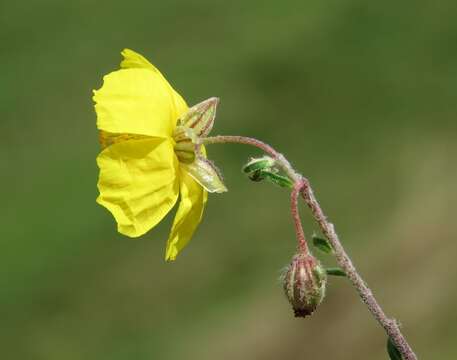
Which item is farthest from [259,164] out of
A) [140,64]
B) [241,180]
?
[241,180]

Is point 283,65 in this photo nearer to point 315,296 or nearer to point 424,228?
point 424,228

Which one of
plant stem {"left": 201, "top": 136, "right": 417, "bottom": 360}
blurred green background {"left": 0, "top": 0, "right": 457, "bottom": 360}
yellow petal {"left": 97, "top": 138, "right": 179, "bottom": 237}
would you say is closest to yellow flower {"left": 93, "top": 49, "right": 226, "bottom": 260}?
yellow petal {"left": 97, "top": 138, "right": 179, "bottom": 237}

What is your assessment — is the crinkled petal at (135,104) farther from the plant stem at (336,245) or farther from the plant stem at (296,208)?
the plant stem at (296,208)

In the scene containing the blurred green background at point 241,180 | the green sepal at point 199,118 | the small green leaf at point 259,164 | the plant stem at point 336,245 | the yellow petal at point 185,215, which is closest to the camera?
the plant stem at point 336,245

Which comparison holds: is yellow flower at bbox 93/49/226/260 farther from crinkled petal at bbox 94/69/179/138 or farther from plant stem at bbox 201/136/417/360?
plant stem at bbox 201/136/417/360

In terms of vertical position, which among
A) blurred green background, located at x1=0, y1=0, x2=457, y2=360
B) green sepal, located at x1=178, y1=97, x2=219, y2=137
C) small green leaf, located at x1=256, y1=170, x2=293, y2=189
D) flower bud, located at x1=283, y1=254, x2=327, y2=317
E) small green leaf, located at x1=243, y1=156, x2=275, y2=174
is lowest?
blurred green background, located at x1=0, y1=0, x2=457, y2=360

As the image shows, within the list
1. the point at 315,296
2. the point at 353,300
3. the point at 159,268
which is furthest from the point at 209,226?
the point at 315,296

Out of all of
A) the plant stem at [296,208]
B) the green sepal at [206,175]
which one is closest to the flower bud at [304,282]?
the plant stem at [296,208]
